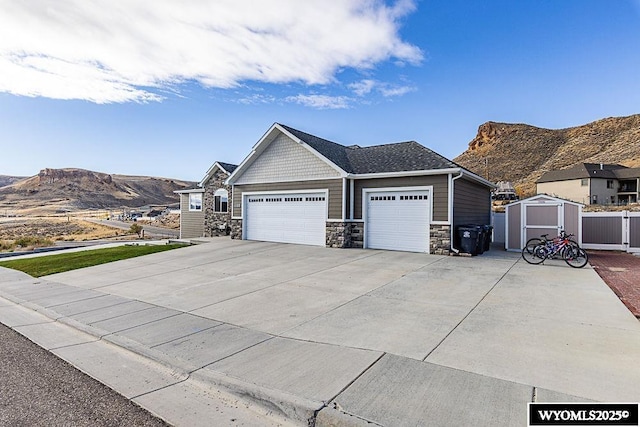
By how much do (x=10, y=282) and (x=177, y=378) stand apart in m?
9.13

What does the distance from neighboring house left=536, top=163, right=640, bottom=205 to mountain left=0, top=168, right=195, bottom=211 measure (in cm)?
10216

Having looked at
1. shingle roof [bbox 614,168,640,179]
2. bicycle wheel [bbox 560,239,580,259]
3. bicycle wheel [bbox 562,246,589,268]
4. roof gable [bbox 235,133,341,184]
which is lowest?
bicycle wheel [bbox 562,246,589,268]

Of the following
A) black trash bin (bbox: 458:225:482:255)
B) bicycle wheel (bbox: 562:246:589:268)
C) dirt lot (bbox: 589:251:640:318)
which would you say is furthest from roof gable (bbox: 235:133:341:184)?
dirt lot (bbox: 589:251:640:318)

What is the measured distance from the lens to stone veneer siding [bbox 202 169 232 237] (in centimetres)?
2123

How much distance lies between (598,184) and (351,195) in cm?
4654

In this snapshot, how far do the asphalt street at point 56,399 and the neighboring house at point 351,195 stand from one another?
11087 mm

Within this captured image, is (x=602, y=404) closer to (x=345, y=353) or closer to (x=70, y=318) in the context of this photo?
(x=345, y=353)

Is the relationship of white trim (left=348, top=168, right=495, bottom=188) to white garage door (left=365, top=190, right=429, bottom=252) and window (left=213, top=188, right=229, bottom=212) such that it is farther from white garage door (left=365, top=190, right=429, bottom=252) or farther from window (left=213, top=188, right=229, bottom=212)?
window (left=213, top=188, right=229, bottom=212)

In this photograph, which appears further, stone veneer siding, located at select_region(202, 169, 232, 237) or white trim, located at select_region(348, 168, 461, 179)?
stone veneer siding, located at select_region(202, 169, 232, 237)

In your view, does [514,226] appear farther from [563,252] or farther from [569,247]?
[569,247]

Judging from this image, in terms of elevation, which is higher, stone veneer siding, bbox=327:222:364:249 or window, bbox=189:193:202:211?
window, bbox=189:193:202:211

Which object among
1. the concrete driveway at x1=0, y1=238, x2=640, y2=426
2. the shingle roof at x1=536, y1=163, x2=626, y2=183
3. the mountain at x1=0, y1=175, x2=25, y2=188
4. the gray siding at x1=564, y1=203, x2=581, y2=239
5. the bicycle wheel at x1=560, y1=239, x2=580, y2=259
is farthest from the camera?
the mountain at x1=0, y1=175, x2=25, y2=188

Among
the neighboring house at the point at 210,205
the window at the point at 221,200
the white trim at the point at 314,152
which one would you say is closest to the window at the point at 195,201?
the neighboring house at the point at 210,205

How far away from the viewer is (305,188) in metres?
15.6
